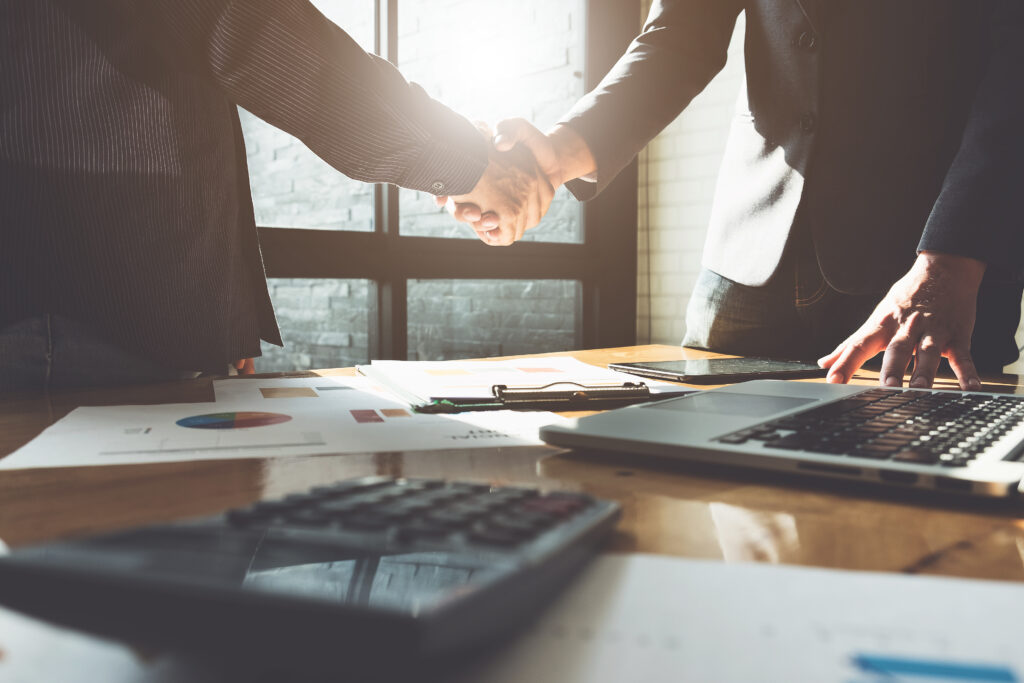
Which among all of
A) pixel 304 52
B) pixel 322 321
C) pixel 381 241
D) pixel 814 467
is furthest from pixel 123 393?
pixel 322 321

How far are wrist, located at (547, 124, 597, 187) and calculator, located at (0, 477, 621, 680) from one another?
1.14 metres

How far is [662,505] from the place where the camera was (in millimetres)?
403

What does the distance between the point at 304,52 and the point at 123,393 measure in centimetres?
52

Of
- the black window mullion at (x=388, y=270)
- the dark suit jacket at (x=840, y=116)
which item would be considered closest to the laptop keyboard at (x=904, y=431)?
the dark suit jacket at (x=840, y=116)

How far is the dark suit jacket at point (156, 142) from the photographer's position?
92cm

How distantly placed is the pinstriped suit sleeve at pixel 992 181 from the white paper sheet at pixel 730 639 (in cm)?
79

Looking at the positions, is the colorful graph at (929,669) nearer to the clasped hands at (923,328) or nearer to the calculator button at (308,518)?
the calculator button at (308,518)

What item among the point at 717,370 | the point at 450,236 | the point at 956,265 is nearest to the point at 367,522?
the point at 717,370

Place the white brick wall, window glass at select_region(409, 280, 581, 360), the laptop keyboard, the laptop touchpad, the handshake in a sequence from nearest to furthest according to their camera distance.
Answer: the laptop keyboard, the laptop touchpad, the handshake, window glass at select_region(409, 280, 581, 360), the white brick wall

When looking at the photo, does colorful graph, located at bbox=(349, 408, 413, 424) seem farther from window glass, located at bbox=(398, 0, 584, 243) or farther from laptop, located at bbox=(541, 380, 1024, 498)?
window glass, located at bbox=(398, 0, 584, 243)

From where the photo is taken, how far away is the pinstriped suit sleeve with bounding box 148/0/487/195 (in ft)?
3.21

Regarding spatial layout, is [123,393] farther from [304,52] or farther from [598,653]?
[598,653]

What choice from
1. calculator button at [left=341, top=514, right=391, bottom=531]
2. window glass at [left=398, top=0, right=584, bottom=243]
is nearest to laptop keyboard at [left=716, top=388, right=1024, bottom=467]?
calculator button at [left=341, top=514, right=391, bottom=531]

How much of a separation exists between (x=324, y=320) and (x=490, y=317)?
658 millimetres
